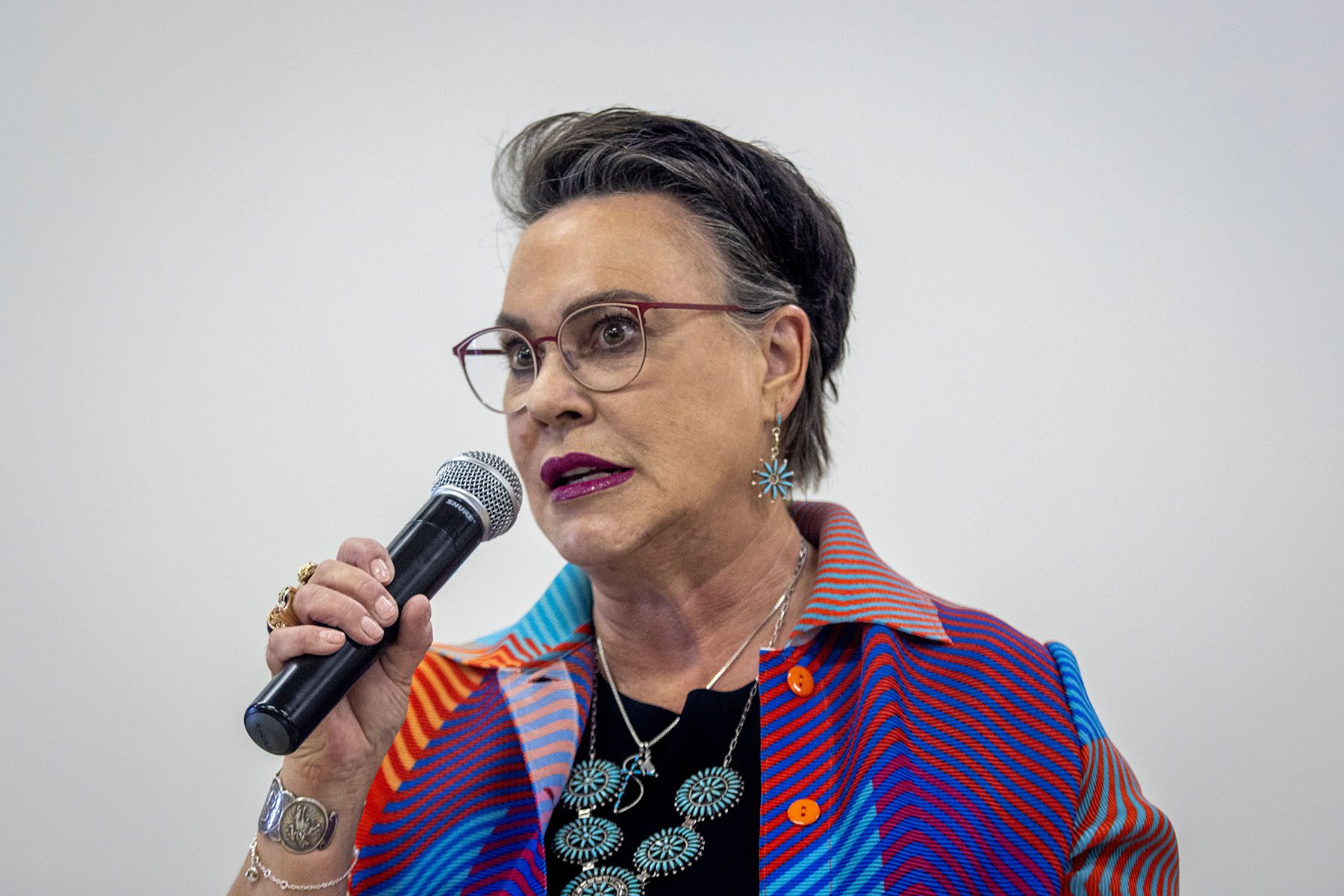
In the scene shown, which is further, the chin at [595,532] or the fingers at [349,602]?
the chin at [595,532]

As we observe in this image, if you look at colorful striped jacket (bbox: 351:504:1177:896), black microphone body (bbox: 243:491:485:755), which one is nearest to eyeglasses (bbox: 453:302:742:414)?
black microphone body (bbox: 243:491:485:755)

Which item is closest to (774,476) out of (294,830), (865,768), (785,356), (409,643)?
(785,356)

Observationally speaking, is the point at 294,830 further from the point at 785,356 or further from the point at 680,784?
the point at 785,356

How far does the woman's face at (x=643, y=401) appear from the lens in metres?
1.65

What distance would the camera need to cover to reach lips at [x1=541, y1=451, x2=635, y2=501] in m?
1.66

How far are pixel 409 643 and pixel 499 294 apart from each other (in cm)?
141

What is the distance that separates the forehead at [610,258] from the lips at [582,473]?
222 millimetres

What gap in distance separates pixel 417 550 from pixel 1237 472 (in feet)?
5.77

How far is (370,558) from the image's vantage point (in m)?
1.38

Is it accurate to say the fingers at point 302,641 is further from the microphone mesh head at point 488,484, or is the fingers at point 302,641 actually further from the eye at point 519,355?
the eye at point 519,355

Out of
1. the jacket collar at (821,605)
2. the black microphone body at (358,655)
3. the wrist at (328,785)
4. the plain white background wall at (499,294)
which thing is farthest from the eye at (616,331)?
the plain white background wall at (499,294)

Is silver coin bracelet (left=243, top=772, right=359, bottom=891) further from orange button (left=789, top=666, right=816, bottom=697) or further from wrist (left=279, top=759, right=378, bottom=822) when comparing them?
orange button (left=789, top=666, right=816, bottom=697)

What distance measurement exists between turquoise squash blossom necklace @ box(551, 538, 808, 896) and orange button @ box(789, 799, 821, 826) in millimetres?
104

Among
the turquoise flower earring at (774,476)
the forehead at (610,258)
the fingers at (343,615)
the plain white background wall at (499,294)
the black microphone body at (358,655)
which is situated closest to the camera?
the black microphone body at (358,655)
